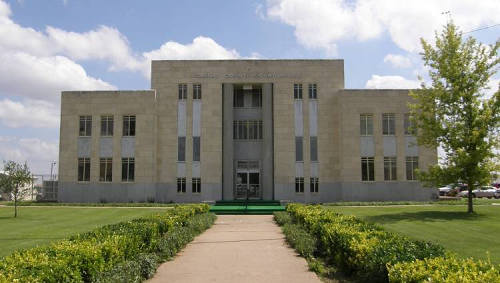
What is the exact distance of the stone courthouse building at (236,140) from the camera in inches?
1604

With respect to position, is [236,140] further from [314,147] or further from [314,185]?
[314,185]

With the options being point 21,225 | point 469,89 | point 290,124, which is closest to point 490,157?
point 469,89

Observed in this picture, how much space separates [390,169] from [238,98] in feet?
54.4

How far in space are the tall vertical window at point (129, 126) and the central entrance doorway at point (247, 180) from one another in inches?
428

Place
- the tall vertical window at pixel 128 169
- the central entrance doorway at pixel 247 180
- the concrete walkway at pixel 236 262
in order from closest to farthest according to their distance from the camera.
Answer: the concrete walkway at pixel 236 262
the tall vertical window at pixel 128 169
the central entrance doorway at pixel 247 180

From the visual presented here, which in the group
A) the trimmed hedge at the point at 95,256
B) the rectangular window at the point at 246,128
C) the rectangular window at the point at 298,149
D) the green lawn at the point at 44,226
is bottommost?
the green lawn at the point at 44,226

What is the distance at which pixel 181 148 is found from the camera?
41906 mm

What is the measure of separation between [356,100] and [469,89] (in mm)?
15399

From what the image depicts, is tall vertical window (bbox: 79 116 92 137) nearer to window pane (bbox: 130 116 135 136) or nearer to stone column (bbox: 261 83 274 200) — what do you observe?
window pane (bbox: 130 116 135 136)

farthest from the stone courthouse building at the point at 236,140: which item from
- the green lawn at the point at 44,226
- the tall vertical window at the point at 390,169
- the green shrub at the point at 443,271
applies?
the green shrub at the point at 443,271

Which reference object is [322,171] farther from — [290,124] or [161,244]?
[161,244]

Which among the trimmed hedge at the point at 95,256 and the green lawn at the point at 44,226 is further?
the green lawn at the point at 44,226

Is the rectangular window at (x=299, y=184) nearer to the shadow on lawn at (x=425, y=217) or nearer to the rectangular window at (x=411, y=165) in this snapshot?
the rectangular window at (x=411, y=165)

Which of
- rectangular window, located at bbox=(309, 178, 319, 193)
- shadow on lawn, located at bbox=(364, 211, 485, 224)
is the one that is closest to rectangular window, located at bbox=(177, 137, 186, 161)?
rectangular window, located at bbox=(309, 178, 319, 193)
